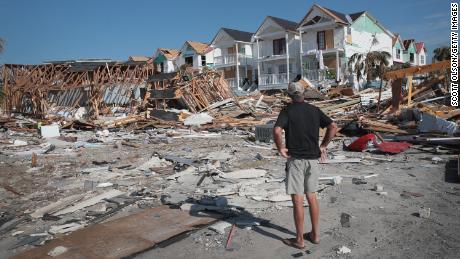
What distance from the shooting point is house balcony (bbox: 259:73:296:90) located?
38281 mm

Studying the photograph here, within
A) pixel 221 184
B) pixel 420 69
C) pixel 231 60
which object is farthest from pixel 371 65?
pixel 221 184

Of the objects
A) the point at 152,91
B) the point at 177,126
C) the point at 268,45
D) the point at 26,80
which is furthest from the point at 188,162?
the point at 268,45

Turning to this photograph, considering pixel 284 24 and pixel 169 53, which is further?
pixel 169 53

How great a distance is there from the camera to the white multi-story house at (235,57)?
4469cm

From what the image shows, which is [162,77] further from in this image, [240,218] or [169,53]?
[169,53]

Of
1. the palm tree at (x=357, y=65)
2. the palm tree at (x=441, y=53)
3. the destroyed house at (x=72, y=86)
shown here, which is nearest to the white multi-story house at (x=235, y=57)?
the palm tree at (x=357, y=65)

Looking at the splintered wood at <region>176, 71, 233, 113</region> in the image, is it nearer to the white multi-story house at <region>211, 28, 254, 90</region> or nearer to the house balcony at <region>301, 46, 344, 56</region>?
the house balcony at <region>301, 46, 344, 56</region>

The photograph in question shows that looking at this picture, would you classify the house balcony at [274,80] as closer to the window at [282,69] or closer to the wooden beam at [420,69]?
the window at [282,69]

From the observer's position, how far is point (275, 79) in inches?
1527

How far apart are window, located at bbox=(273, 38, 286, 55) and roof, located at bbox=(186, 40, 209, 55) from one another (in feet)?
34.1

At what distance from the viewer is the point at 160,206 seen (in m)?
5.99

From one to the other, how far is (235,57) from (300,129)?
41.7 m

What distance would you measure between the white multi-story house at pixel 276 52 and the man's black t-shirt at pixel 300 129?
3463cm

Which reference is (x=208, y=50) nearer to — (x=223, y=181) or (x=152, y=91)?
(x=152, y=91)
